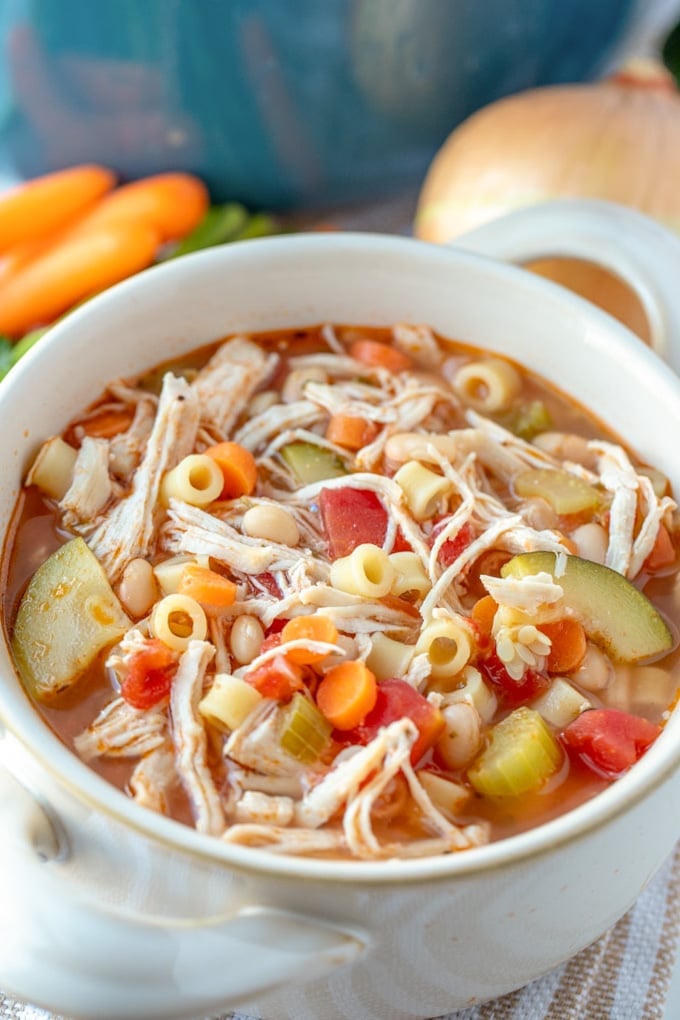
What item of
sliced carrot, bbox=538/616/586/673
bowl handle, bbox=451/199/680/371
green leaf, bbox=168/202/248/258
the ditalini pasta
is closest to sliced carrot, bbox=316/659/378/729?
the ditalini pasta

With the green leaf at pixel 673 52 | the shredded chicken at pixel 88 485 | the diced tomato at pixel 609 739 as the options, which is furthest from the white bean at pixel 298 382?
the green leaf at pixel 673 52

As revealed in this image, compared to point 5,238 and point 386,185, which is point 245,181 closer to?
point 386,185

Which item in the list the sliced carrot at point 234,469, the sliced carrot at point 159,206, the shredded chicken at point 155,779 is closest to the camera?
the shredded chicken at point 155,779

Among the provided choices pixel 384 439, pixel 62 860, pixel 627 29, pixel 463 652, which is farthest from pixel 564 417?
pixel 627 29

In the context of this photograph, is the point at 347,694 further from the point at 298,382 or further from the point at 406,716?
the point at 298,382

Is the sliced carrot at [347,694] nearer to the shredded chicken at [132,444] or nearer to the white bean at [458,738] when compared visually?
the white bean at [458,738]

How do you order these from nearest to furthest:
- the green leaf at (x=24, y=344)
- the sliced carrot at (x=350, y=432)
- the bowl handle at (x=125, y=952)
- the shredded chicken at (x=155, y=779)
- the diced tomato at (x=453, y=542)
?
the bowl handle at (x=125, y=952), the shredded chicken at (x=155, y=779), the diced tomato at (x=453, y=542), the sliced carrot at (x=350, y=432), the green leaf at (x=24, y=344)

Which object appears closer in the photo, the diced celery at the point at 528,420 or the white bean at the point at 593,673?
the white bean at the point at 593,673

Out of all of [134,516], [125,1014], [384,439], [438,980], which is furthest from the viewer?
[384,439]
